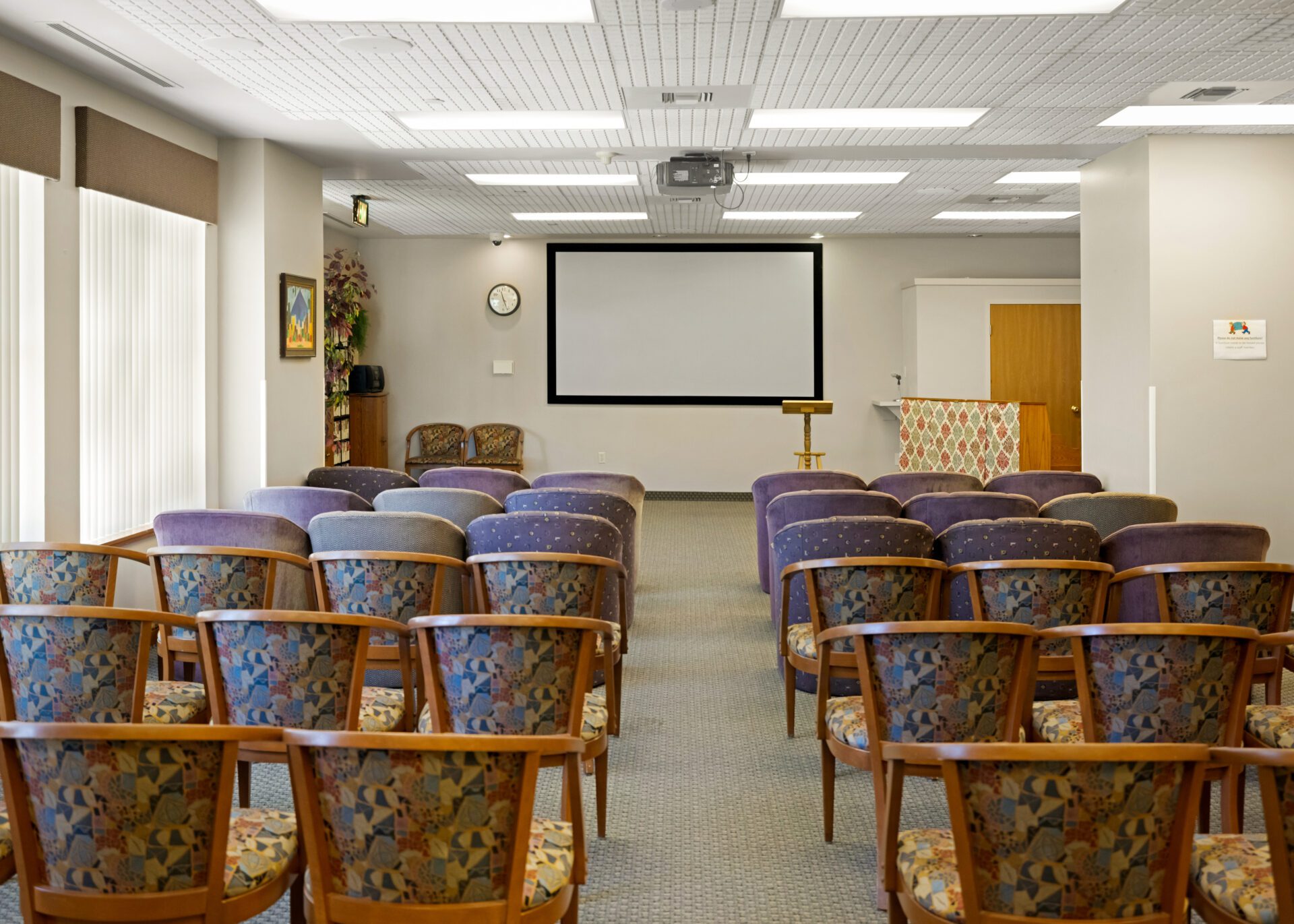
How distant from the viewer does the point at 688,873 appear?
3.35m

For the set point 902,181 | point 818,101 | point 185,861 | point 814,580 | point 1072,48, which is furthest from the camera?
point 902,181

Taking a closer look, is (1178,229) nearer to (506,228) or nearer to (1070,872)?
(1070,872)

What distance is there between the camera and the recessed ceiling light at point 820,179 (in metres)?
9.08

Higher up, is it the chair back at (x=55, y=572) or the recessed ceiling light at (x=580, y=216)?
the recessed ceiling light at (x=580, y=216)

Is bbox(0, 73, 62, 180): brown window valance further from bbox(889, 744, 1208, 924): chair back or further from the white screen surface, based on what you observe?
the white screen surface

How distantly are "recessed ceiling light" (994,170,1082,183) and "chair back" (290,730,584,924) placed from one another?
26.7 feet

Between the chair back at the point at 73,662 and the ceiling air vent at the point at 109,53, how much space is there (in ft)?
11.1

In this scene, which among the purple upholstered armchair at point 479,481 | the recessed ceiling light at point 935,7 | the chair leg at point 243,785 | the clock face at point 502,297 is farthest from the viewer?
the clock face at point 502,297

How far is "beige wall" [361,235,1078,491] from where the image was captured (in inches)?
535

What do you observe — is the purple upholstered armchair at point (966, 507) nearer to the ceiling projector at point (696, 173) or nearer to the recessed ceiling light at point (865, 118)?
the recessed ceiling light at point (865, 118)

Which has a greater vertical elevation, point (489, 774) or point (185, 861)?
point (489, 774)

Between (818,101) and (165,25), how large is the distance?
334cm

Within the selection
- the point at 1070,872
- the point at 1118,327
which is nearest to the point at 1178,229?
the point at 1118,327

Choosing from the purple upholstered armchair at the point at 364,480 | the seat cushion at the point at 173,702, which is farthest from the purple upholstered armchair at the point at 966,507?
the seat cushion at the point at 173,702
